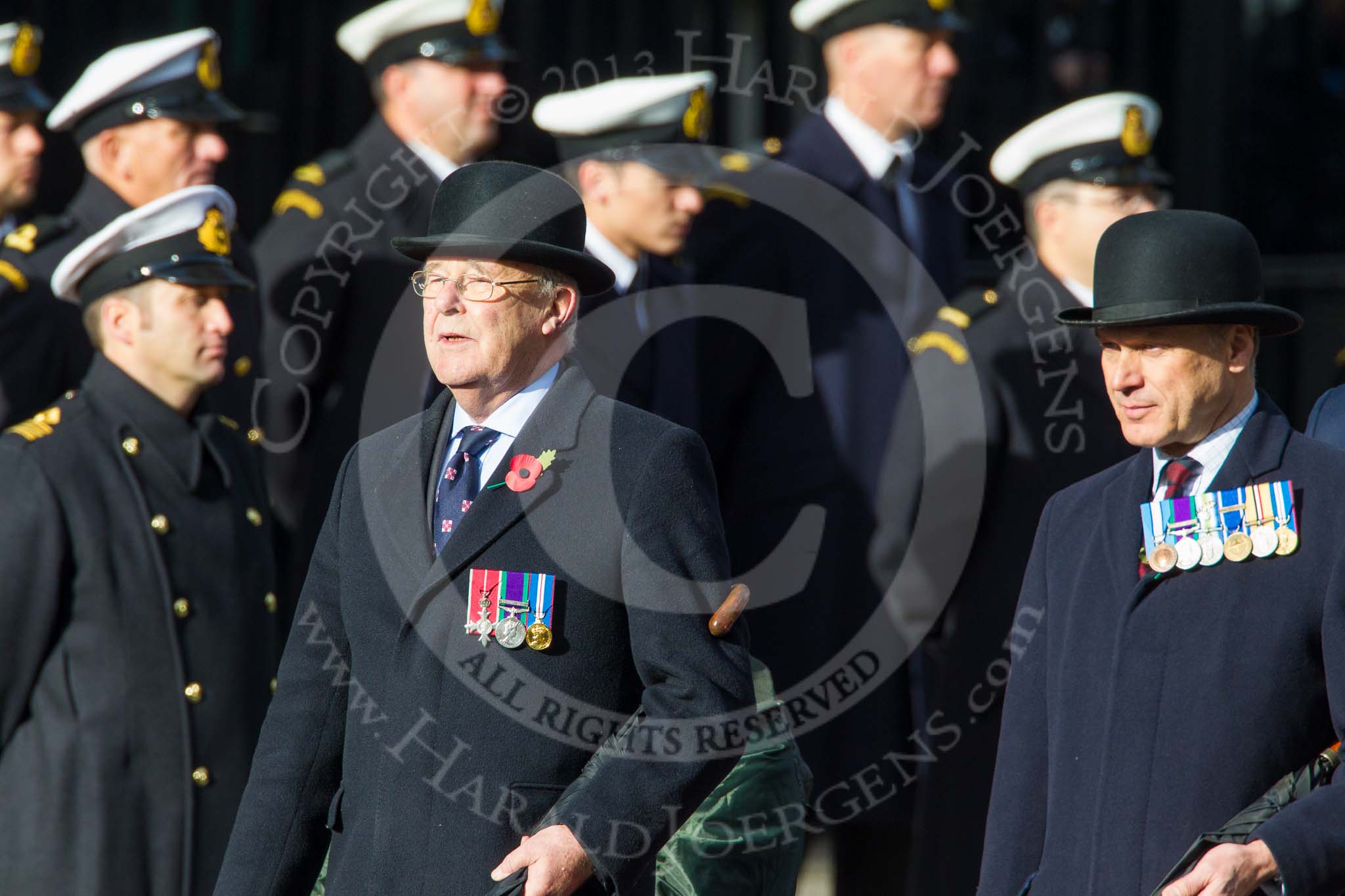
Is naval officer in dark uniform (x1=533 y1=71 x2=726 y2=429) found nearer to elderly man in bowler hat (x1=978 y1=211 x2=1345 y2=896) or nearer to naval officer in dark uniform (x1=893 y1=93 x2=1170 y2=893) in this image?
naval officer in dark uniform (x1=893 y1=93 x2=1170 y2=893)

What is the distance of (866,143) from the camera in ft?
17.4

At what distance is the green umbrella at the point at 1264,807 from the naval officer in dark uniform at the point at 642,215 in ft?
7.74

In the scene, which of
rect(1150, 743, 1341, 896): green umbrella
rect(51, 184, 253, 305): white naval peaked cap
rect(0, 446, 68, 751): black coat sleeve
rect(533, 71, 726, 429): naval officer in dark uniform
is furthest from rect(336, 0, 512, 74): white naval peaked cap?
rect(1150, 743, 1341, 896): green umbrella

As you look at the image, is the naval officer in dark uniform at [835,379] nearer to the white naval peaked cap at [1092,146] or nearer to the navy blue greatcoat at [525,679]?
the white naval peaked cap at [1092,146]

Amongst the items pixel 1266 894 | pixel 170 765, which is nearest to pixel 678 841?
pixel 1266 894

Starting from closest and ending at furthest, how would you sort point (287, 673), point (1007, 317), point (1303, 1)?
point (287, 673), point (1007, 317), point (1303, 1)

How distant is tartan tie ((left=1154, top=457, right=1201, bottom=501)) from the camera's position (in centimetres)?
296

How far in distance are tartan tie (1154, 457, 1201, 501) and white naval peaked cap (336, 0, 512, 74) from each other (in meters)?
2.90

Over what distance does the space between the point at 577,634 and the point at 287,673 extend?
488mm

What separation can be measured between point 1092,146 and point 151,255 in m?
2.25

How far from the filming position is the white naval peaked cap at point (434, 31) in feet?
17.7

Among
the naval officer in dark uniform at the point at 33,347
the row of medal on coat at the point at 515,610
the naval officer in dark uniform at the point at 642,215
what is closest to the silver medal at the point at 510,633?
the row of medal on coat at the point at 515,610

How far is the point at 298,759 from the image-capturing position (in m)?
3.07

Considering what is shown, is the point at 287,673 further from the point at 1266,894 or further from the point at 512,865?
the point at 1266,894
